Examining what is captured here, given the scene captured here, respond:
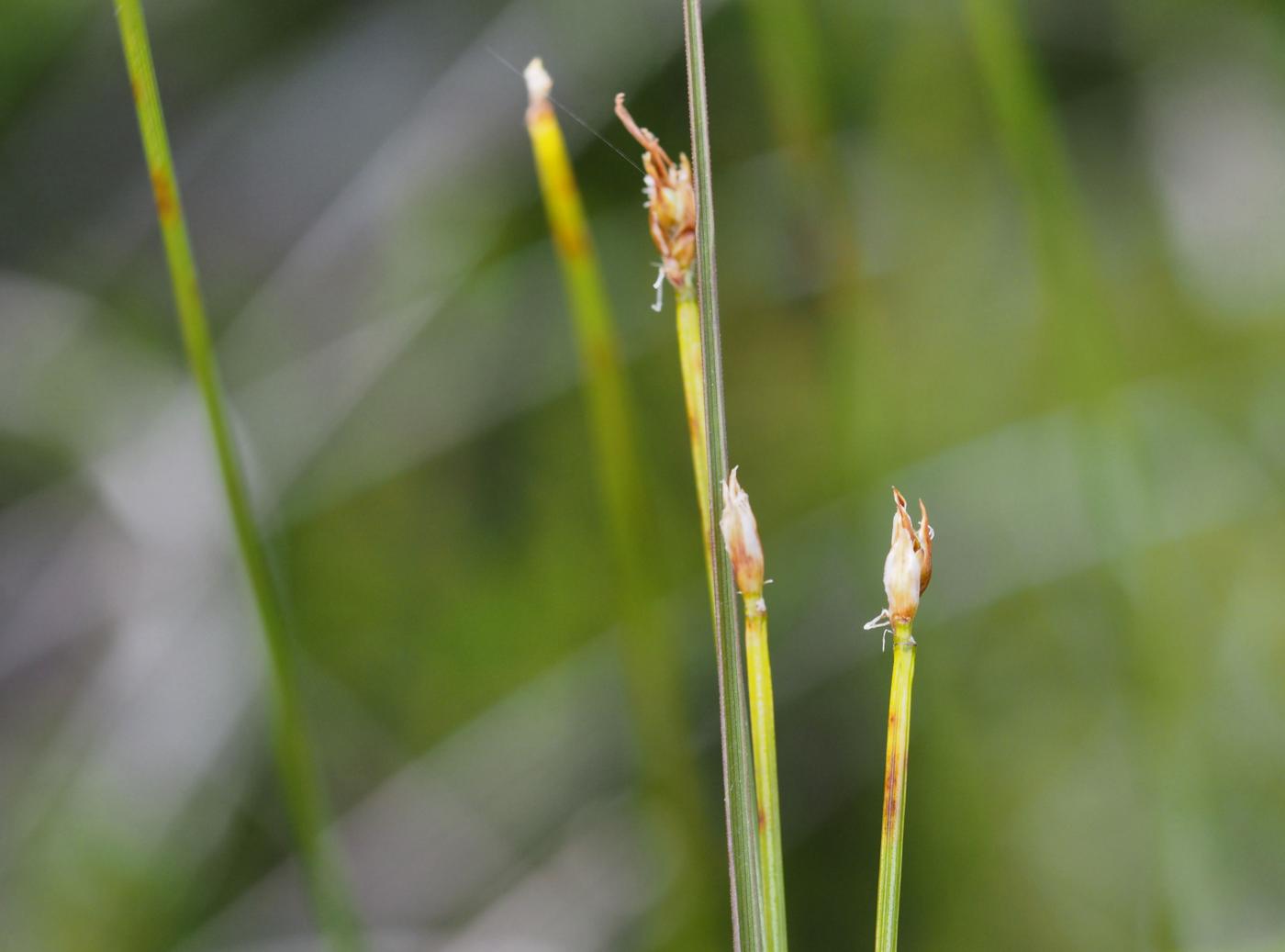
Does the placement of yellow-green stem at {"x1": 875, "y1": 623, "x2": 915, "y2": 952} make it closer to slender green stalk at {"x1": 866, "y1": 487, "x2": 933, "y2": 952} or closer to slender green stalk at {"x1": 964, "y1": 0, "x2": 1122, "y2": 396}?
slender green stalk at {"x1": 866, "y1": 487, "x2": 933, "y2": 952}

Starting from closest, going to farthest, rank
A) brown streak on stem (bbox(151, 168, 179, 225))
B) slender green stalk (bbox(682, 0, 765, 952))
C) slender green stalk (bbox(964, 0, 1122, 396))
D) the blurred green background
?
slender green stalk (bbox(682, 0, 765, 952)) → brown streak on stem (bbox(151, 168, 179, 225)) → slender green stalk (bbox(964, 0, 1122, 396)) → the blurred green background

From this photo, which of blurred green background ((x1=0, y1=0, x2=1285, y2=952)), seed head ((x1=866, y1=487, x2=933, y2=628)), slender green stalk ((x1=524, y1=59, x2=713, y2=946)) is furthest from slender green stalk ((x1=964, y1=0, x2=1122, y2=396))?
seed head ((x1=866, y1=487, x2=933, y2=628))

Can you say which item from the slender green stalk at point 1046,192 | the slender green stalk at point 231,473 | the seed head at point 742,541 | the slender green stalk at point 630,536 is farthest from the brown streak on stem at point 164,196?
the slender green stalk at point 1046,192

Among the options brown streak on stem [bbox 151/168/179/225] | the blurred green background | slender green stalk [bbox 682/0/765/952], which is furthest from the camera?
the blurred green background

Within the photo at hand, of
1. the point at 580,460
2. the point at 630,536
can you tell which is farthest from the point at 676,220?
the point at 580,460

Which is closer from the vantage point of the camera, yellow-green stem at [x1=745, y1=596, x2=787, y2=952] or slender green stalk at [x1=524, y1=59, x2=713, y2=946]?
yellow-green stem at [x1=745, y1=596, x2=787, y2=952]

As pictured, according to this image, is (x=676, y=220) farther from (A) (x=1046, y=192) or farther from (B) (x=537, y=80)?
(A) (x=1046, y=192)
